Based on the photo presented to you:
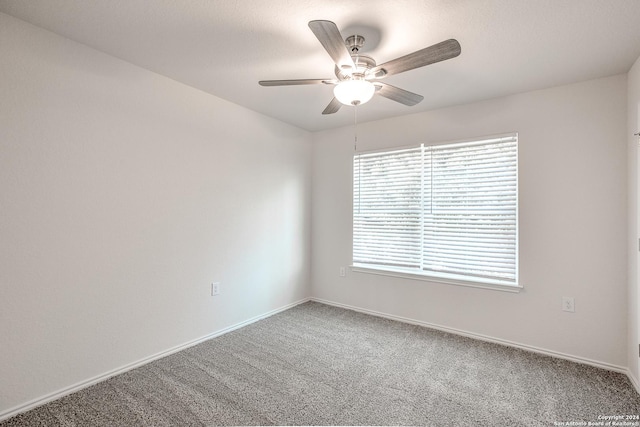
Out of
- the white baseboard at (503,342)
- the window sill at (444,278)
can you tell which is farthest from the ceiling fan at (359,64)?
the white baseboard at (503,342)

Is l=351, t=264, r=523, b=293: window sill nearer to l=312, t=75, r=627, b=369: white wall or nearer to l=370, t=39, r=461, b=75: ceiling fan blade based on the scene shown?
l=312, t=75, r=627, b=369: white wall

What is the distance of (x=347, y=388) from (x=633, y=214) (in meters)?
2.46

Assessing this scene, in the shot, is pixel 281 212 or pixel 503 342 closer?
pixel 503 342

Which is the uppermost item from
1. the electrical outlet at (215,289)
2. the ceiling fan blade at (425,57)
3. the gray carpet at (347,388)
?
Result: the ceiling fan blade at (425,57)

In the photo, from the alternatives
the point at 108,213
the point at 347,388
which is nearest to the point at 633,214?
the point at 347,388

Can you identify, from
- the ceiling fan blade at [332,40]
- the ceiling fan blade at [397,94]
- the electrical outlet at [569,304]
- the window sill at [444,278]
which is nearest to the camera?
the ceiling fan blade at [332,40]

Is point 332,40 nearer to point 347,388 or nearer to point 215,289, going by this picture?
point 347,388

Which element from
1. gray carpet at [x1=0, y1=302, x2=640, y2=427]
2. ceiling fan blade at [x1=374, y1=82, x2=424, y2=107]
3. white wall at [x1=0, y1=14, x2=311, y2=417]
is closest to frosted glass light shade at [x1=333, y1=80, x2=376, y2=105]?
ceiling fan blade at [x1=374, y1=82, x2=424, y2=107]

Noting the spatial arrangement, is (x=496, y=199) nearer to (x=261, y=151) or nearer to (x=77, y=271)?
(x=261, y=151)

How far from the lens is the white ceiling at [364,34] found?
1.66 m

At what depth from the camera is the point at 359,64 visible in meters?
2.03

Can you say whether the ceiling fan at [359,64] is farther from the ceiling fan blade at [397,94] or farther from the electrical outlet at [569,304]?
the electrical outlet at [569,304]

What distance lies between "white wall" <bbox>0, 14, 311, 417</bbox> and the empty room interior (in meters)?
0.01

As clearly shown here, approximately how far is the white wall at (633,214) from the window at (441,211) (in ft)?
2.42
